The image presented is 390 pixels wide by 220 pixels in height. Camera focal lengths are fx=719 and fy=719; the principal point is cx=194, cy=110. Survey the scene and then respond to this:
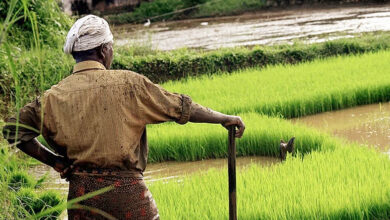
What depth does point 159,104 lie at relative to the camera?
2607 mm

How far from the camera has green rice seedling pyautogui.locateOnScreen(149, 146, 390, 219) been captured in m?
3.52

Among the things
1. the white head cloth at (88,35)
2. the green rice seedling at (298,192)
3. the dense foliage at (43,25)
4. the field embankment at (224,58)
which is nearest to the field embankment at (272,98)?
the field embankment at (224,58)

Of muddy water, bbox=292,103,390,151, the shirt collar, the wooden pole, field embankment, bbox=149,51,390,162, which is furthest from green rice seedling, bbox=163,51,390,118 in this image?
the shirt collar

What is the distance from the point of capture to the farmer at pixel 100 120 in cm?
253

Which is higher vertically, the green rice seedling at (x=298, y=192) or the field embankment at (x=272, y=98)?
the green rice seedling at (x=298, y=192)

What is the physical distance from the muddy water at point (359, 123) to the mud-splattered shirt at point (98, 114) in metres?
3.23

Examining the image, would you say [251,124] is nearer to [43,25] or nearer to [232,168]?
[43,25]

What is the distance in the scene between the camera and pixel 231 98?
6.88 meters

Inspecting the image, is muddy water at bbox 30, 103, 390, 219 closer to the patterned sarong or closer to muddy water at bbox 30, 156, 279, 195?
muddy water at bbox 30, 156, 279, 195

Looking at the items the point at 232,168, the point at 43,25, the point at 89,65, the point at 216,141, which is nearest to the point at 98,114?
the point at 89,65

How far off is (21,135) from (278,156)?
3.20m

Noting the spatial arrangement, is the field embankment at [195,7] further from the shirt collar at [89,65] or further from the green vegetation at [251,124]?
the shirt collar at [89,65]

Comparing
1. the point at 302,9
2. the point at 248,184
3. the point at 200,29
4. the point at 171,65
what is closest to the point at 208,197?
the point at 248,184

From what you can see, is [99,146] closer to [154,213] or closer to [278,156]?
[154,213]
